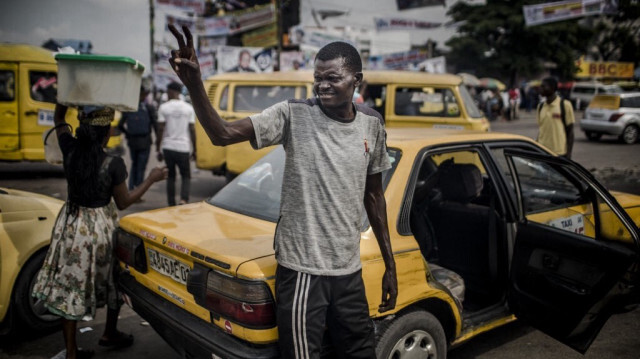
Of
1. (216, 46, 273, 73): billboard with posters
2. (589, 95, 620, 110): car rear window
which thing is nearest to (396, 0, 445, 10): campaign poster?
(216, 46, 273, 73): billboard with posters

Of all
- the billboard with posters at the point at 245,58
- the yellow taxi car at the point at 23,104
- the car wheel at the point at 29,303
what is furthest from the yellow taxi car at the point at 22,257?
the billboard with posters at the point at 245,58

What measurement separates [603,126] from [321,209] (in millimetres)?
17265

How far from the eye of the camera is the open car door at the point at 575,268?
8.57ft

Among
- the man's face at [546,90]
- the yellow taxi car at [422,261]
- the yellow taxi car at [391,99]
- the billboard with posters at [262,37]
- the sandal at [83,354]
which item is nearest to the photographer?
the yellow taxi car at [422,261]

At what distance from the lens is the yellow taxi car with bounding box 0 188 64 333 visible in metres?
3.17

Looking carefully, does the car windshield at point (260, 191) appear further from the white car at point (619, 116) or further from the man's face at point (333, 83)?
the white car at point (619, 116)

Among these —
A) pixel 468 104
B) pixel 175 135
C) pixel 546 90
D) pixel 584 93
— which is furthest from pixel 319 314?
pixel 584 93

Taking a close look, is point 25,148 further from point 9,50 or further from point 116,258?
point 116,258

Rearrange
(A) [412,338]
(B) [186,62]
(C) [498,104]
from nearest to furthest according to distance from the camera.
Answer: (B) [186,62], (A) [412,338], (C) [498,104]

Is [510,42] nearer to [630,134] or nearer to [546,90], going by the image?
[630,134]

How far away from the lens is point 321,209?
183cm

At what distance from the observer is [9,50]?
9055 mm

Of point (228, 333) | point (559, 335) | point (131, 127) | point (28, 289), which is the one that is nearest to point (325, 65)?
point (228, 333)

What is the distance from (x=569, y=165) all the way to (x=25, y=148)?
31.1 ft
